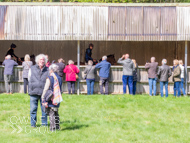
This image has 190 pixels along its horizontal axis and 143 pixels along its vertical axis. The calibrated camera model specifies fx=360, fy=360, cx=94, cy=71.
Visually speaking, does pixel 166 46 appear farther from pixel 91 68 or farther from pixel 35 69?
pixel 35 69

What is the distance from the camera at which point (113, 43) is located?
2184cm

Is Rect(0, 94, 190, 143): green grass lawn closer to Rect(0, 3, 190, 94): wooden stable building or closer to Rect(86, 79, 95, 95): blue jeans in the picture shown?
Rect(86, 79, 95, 95): blue jeans

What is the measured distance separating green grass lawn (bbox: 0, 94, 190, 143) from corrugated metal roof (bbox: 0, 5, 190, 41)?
3235 mm

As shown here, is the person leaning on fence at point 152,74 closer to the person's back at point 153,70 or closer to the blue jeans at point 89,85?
the person's back at point 153,70

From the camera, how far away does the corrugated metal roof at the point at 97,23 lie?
16.4 m

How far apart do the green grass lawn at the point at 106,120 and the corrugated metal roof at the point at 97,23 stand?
3.23 m

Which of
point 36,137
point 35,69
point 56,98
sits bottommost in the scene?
point 36,137

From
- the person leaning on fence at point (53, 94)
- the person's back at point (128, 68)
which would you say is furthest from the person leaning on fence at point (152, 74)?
the person leaning on fence at point (53, 94)

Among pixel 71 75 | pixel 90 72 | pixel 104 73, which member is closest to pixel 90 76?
pixel 90 72

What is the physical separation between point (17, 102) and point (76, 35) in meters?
4.68

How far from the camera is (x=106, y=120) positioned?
425 inches

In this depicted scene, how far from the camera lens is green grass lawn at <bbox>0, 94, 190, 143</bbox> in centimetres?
884

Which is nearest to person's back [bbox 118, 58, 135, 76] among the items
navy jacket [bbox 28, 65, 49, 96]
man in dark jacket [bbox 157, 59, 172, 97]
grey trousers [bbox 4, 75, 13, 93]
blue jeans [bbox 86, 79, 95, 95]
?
man in dark jacket [bbox 157, 59, 172, 97]

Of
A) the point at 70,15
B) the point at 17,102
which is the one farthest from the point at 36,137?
the point at 70,15
